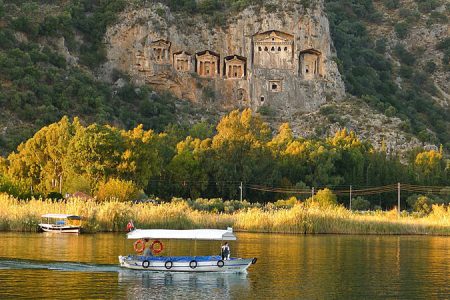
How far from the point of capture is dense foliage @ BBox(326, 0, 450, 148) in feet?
447

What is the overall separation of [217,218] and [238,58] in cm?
6171

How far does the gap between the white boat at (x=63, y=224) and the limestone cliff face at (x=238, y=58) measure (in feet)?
210

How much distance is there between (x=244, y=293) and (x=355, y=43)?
116m

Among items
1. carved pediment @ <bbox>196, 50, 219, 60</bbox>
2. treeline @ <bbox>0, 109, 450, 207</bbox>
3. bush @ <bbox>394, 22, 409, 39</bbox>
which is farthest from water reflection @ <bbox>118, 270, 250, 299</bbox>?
bush @ <bbox>394, 22, 409, 39</bbox>

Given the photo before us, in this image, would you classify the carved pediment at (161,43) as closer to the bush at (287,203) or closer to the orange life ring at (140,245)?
the bush at (287,203)

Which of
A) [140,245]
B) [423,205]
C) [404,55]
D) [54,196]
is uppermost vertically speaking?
[404,55]

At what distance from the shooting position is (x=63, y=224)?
6147 centimetres

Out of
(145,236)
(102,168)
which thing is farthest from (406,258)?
(102,168)

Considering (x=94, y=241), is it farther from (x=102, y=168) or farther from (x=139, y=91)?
(x=139, y=91)

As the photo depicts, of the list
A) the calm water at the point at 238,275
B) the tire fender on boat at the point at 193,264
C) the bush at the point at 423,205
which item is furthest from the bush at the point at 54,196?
the tire fender on boat at the point at 193,264

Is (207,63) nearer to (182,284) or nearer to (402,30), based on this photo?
(402,30)

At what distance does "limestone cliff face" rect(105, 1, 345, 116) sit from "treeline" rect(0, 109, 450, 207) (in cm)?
1101

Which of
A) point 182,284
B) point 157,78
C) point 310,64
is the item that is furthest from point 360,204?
point 182,284

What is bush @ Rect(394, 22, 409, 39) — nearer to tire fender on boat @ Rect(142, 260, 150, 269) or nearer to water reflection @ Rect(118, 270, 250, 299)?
water reflection @ Rect(118, 270, 250, 299)
